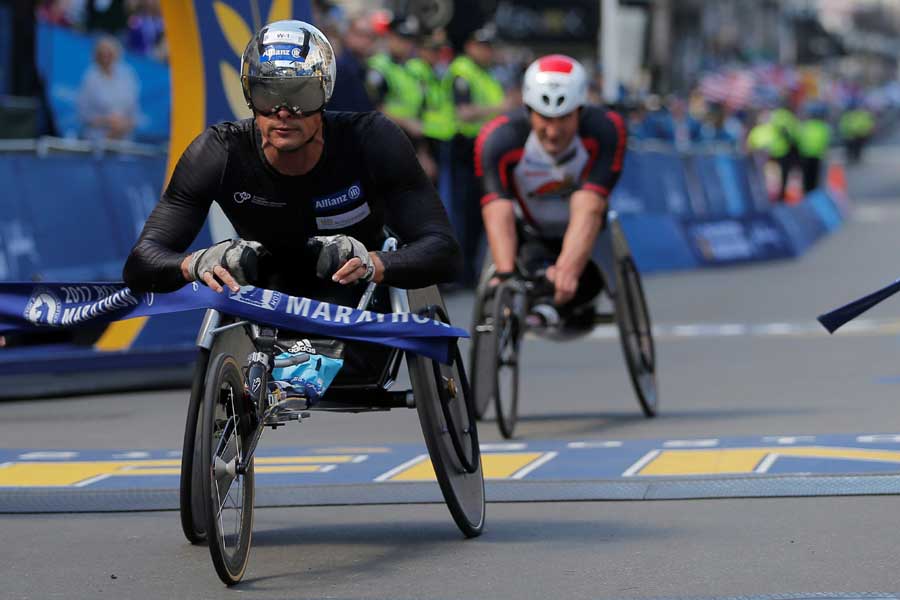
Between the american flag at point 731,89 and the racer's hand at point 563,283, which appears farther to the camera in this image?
the american flag at point 731,89

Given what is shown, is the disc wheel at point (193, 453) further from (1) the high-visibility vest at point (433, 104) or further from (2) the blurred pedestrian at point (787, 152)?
(2) the blurred pedestrian at point (787, 152)

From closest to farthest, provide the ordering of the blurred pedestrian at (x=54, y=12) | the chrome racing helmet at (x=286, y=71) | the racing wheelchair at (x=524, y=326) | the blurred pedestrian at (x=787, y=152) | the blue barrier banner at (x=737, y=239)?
the chrome racing helmet at (x=286, y=71), the racing wheelchair at (x=524, y=326), the blurred pedestrian at (x=54, y=12), the blue barrier banner at (x=737, y=239), the blurred pedestrian at (x=787, y=152)

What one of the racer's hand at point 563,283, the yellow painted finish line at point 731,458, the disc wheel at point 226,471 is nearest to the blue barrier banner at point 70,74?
the racer's hand at point 563,283

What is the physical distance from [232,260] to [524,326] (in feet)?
14.0

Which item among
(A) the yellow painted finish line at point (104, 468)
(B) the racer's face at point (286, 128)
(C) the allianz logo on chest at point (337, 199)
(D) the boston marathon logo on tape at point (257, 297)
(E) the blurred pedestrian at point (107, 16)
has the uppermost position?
(B) the racer's face at point (286, 128)

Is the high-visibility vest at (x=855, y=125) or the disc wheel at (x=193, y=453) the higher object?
the disc wheel at (x=193, y=453)

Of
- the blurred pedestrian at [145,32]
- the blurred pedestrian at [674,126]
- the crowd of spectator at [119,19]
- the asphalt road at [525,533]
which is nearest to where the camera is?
the asphalt road at [525,533]

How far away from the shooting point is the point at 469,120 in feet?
63.4

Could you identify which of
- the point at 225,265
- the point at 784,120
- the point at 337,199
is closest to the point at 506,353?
the point at 337,199

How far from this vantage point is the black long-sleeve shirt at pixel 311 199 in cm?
677

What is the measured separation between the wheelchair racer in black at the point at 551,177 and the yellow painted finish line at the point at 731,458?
60.0 inches

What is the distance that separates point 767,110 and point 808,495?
36.1m

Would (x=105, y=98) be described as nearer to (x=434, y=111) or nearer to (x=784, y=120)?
(x=434, y=111)

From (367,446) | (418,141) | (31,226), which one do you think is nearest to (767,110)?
(418,141)
